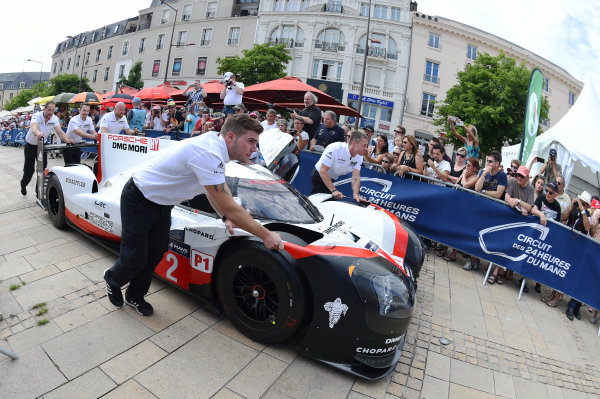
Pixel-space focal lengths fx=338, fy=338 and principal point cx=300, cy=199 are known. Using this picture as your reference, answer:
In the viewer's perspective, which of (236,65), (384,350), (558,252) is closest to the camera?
(384,350)

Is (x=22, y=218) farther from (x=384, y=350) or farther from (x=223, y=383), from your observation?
(x=384, y=350)

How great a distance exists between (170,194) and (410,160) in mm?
4788

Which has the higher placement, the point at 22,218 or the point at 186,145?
the point at 186,145

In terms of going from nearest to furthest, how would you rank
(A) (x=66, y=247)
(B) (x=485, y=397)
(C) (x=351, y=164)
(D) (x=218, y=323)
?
(B) (x=485, y=397) < (D) (x=218, y=323) < (A) (x=66, y=247) < (C) (x=351, y=164)

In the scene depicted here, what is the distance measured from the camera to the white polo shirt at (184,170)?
2.24 metres

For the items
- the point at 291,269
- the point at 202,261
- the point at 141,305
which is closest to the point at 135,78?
the point at 141,305

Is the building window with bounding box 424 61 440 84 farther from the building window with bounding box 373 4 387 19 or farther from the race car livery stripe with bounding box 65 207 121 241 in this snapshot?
the race car livery stripe with bounding box 65 207 121 241

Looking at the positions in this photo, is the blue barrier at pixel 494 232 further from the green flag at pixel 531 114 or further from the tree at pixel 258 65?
the tree at pixel 258 65

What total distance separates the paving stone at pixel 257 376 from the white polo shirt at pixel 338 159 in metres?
3.04

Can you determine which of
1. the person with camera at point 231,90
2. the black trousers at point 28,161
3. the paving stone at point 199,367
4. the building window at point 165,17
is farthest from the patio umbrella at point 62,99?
the building window at point 165,17

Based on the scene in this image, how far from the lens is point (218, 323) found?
9.36ft

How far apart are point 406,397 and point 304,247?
1.30 m

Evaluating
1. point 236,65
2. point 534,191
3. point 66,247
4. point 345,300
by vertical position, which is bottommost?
point 66,247

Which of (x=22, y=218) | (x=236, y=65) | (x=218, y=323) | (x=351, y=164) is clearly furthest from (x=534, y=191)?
(x=236, y=65)
